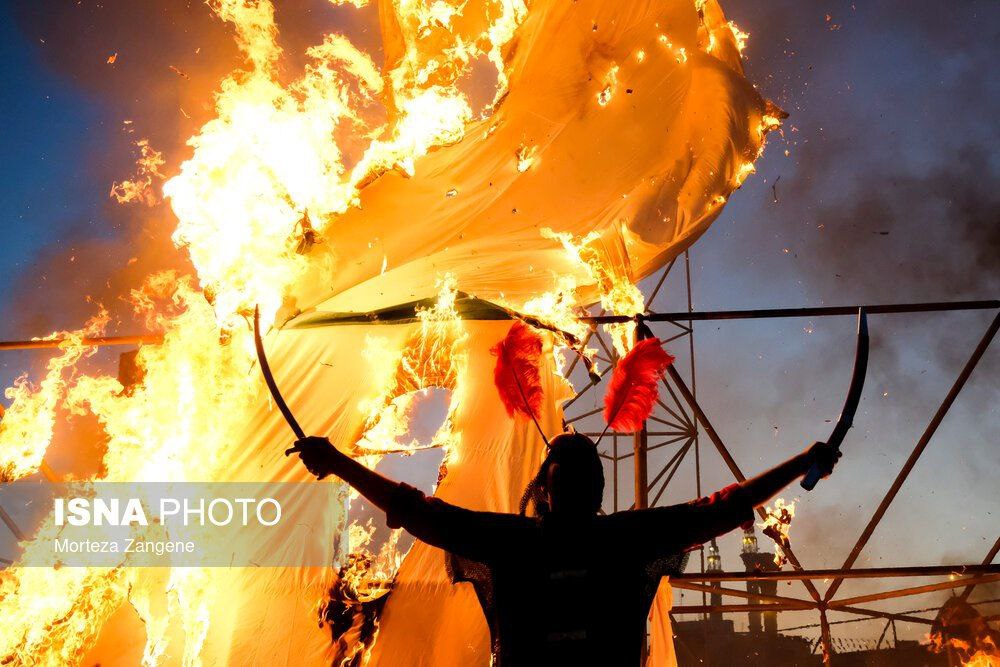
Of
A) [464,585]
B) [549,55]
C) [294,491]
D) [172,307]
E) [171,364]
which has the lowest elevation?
[464,585]

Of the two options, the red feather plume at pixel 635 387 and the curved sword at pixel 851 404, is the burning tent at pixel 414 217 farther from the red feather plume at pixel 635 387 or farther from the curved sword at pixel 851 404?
the curved sword at pixel 851 404

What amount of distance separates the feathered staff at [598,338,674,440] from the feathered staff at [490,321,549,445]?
464 mm

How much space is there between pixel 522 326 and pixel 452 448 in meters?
1.18

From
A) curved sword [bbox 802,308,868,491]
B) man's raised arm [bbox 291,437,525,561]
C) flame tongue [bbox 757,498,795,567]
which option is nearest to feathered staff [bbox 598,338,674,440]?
curved sword [bbox 802,308,868,491]

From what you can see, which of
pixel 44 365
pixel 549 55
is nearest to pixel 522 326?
pixel 549 55

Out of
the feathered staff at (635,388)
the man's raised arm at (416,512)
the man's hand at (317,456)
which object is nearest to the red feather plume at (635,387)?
the feathered staff at (635,388)

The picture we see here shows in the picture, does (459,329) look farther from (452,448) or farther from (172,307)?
(172,307)

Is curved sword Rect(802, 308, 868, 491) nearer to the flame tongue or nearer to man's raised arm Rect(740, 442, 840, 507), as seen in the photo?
man's raised arm Rect(740, 442, 840, 507)

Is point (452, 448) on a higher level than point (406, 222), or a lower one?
lower

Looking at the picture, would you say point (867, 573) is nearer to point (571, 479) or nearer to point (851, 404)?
point (851, 404)

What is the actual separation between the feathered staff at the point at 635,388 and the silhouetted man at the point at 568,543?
1.29 metres

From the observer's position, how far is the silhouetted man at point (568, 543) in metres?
2.21

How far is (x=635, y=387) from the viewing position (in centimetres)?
373

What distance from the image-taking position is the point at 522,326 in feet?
14.8
